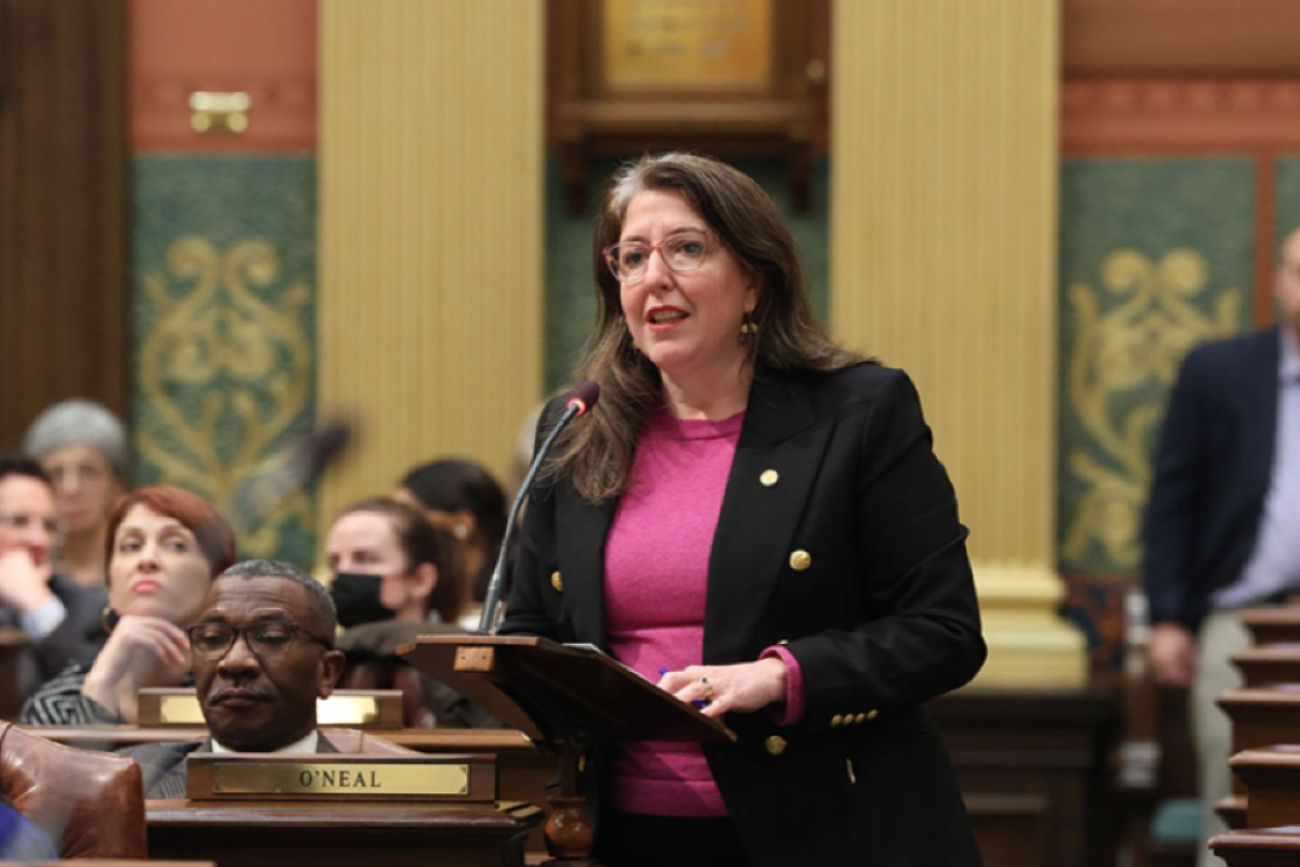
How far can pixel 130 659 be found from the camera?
167 inches

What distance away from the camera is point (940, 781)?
2955mm

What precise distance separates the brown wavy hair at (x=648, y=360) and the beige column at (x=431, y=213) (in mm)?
3462

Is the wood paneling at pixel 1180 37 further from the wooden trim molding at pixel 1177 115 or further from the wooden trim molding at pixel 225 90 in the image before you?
the wooden trim molding at pixel 225 90

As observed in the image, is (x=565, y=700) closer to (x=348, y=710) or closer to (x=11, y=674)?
(x=348, y=710)

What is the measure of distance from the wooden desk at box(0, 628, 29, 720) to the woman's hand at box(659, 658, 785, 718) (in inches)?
98.2

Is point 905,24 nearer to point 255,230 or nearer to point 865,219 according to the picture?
point 865,219

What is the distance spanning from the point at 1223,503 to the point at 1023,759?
3.20 feet

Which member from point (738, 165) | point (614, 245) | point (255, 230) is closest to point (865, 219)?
point (738, 165)

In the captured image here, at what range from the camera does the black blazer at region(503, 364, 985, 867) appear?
2.88 metres

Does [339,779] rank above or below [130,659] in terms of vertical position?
above

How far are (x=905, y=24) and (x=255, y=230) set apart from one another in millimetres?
1990

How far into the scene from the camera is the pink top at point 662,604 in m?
2.95

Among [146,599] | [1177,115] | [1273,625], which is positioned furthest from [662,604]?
[1177,115]

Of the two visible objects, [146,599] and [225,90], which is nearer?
[146,599]
